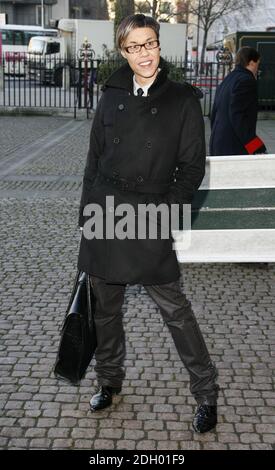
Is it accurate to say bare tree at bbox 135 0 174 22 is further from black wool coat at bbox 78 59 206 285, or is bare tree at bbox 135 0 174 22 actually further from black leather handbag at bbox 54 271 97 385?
black leather handbag at bbox 54 271 97 385

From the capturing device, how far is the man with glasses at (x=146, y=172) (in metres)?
2.99

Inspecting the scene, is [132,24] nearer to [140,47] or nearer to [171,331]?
[140,47]

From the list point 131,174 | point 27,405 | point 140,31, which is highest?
point 140,31

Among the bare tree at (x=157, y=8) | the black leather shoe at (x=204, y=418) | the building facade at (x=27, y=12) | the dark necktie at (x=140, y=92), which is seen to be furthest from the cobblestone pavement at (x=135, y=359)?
the building facade at (x=27, y=12)

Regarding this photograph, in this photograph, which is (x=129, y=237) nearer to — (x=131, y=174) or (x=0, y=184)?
(x=131, y=174)

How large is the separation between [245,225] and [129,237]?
8.27ft

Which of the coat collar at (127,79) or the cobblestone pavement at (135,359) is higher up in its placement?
the coat collar at (127,79)

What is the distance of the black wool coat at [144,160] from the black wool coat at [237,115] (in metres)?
2.69

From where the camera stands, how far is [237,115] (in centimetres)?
574

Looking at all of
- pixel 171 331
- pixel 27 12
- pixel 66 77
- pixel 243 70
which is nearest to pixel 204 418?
pixel 171 331

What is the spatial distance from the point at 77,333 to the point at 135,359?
921 mm

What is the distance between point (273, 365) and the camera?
13.2ft

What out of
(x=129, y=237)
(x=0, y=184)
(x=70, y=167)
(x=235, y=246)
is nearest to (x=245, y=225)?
(x=235, y=246)

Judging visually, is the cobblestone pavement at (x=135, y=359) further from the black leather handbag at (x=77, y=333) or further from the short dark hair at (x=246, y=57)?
the short dark hair at (x=246, y=57)
